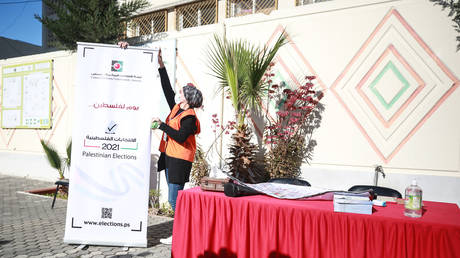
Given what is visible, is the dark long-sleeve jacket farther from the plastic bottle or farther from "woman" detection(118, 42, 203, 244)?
the plastic bottle

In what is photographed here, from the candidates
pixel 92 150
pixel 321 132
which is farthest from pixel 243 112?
pixel 92 150

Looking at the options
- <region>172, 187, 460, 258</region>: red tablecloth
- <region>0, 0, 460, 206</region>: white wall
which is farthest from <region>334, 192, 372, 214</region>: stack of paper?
<region>0, 0, 460, 206</region>: white wall

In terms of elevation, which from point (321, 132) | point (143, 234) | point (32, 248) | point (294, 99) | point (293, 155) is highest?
point (294, 99)

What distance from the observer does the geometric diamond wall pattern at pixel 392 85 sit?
149 inches

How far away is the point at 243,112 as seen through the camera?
4.69 m

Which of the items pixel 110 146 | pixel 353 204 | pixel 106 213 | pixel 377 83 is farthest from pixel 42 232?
pixel 377 83

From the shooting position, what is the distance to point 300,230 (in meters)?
2.16

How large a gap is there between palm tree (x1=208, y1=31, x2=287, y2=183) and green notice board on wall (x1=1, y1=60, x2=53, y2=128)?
218 inches

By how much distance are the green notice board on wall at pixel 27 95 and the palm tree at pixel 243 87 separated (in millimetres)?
5546

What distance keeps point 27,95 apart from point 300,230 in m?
8.47

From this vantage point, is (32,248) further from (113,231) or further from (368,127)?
(368,127)

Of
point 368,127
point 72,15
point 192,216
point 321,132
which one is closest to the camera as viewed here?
point 192,216

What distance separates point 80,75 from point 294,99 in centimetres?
258

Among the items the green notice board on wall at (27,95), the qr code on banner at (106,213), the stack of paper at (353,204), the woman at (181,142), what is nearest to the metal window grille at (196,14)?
the green notice board on wall at (27,95)
